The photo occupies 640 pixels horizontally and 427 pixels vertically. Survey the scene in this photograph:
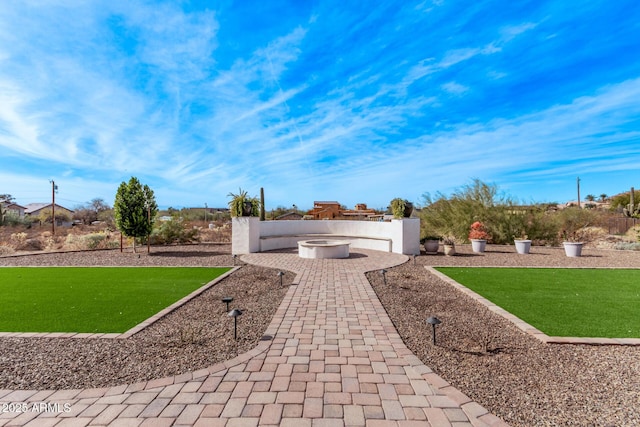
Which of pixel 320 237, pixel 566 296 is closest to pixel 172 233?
pixel 320 237

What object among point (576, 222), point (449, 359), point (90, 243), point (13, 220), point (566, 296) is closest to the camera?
point (449, 359)

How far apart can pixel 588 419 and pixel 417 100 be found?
12.8 metres

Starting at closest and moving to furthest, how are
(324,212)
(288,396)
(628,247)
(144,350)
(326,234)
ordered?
(288,396), (144,350), (628,247), (326,234), (324,212)

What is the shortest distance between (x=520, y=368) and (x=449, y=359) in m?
0.66

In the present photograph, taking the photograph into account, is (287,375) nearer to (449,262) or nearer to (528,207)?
(449,262)

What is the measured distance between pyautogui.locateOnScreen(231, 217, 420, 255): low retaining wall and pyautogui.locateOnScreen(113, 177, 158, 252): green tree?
11.1ft

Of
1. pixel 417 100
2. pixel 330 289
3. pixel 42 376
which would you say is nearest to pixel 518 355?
pixel 330 289

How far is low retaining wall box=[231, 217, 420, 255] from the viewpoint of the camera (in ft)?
35.4

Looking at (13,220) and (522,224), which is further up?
(13,220)

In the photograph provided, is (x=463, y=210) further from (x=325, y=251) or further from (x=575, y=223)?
(x=325, y=251)

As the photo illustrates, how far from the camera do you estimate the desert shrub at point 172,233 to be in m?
14.0

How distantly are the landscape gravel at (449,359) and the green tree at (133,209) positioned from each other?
7.31 meters

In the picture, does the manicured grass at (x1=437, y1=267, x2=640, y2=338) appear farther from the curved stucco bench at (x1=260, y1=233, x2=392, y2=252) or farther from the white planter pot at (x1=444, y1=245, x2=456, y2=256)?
the curved stucco bench at (x1=260, y1=233, x2=392, y2=252)

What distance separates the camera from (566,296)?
538cm
